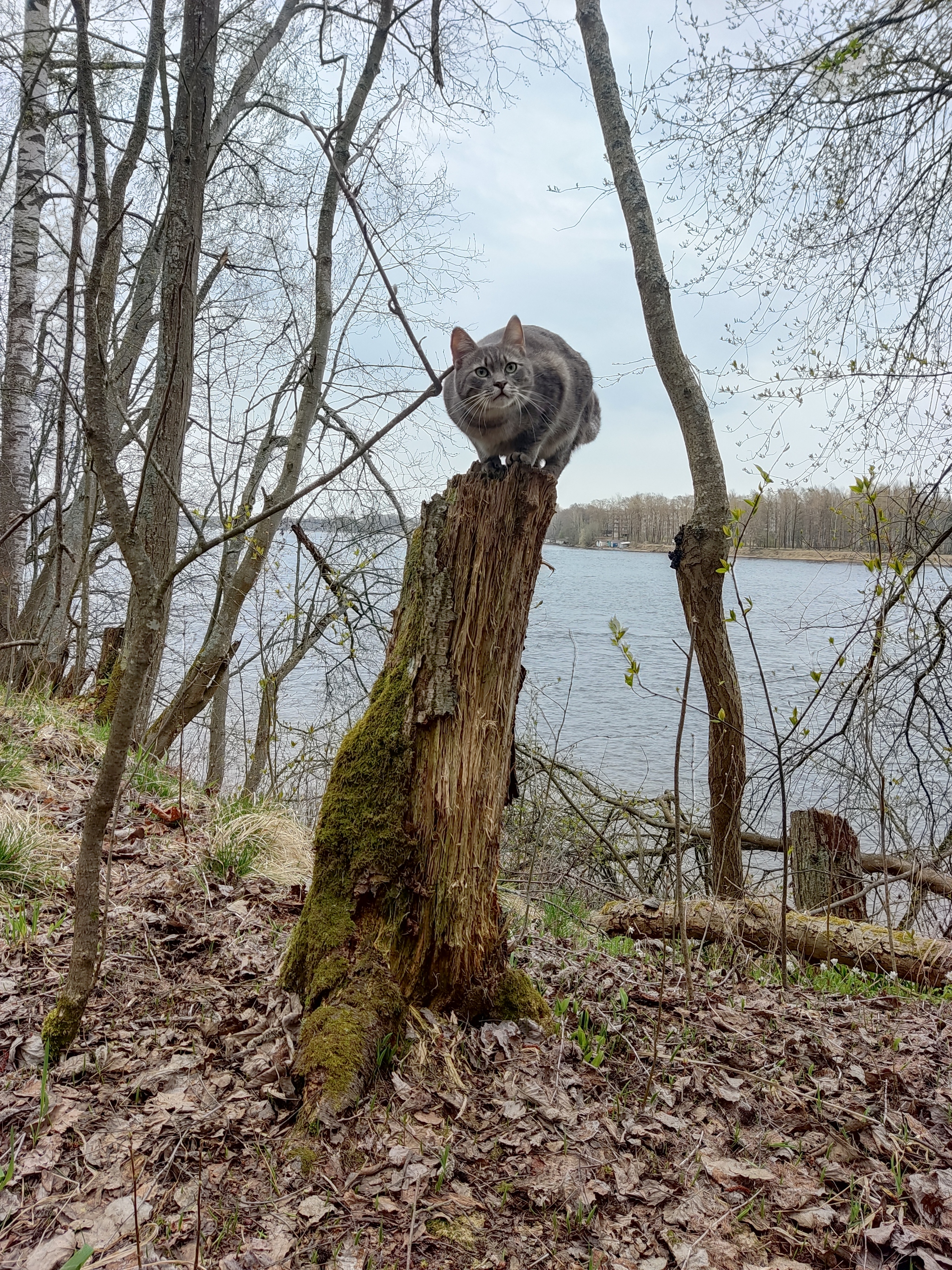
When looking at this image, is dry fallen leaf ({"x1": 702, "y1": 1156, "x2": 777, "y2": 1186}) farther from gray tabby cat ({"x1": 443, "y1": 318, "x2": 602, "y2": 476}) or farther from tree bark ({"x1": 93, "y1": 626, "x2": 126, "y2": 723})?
tree bark ({"x1": 93, "y1": 626, "x2": 126, "y2": 723})

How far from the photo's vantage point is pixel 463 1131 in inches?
90.6

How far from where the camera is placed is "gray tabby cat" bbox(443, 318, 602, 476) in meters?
4.03

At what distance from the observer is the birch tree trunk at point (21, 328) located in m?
7.35

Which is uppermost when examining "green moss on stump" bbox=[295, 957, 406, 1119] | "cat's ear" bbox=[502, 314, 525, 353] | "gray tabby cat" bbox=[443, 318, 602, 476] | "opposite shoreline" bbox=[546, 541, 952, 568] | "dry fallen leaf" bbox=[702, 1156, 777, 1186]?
"cat's ear" bbox=[502, 314, 525, 353]

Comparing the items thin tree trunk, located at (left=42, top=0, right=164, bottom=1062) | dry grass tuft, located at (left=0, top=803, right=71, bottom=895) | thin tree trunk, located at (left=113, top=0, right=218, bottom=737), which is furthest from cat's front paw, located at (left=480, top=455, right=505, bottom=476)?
dry grass tuft, located at (left=0, top=803, right=71, bottom=895)

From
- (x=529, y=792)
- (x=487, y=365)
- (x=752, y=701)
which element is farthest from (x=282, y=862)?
(x=752, y=701)

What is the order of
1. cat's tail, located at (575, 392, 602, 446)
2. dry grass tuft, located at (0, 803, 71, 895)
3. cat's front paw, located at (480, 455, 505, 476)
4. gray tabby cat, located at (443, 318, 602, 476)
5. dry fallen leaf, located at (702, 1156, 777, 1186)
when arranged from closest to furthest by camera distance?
dry fallen leaf, located at (702, 1156, 777, 1186)
cat's front paw, located at (480, 455, 505, 476)
dry grass tuft, located at (0, 803, 71, 895)
gray tabby cat, located at (443, 318, 602, 476)
cat's tail, located at (575, 392, 602, 446)

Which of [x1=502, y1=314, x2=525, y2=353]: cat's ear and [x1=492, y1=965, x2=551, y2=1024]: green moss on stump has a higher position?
[x1=502, y1=314, x2=525, y2=353]: cat's ear

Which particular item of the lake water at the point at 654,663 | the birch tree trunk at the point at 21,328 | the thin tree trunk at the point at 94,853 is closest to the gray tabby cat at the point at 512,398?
the lake water at the point at 654,663

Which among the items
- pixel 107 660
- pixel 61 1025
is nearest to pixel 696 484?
pixel 61 1025

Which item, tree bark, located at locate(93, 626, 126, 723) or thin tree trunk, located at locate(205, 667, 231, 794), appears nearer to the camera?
tree bark, located at locate(93, 626, 126, 723)

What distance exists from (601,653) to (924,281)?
34.8ft

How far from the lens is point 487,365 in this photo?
162 inches

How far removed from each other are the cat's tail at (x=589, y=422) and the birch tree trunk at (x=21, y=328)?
5402 millimetres
